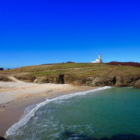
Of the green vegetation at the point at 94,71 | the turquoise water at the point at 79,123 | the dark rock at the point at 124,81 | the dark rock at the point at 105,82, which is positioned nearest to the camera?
the turquoise water at the point at 79,123

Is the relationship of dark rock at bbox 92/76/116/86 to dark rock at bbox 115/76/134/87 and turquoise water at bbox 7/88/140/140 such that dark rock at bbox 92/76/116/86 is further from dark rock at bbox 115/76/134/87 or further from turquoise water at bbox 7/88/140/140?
turquoise water at bbox 7/88/140/140

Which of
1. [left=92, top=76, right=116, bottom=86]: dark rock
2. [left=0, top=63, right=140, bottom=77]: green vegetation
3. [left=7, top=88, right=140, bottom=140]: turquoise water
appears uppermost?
[left=0, top=63, right=140, bottom=77]: green vegetation

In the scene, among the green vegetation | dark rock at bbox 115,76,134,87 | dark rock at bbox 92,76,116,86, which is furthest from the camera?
the green vegetation

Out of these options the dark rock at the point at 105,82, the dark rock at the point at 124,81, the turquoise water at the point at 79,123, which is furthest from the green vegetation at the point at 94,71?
the turquoise water at the point at 79,123


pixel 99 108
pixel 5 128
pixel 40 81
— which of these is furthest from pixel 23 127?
pixel 40 81

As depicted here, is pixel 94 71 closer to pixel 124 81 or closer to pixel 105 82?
pixel 105 82

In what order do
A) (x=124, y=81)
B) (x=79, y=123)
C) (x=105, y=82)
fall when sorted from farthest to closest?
(x=105, y=82) < (x=124, y=81) < (x=79, y=123)


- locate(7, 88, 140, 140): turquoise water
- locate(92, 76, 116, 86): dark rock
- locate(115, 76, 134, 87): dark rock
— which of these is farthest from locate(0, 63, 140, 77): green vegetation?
locate(7, 88, 140, 140): turquoise water

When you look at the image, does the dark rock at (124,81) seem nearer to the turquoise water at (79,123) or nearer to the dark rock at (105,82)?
the dark rock at (105,82)

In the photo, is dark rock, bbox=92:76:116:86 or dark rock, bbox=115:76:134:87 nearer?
dark rock, bbox=115:76:134:87

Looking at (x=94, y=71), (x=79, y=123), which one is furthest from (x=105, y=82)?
(x=79, y=123)

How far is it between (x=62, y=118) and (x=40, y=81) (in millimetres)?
19769

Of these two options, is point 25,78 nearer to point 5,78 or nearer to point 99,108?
point 5,78

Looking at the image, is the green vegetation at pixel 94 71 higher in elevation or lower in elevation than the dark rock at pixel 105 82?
higher
